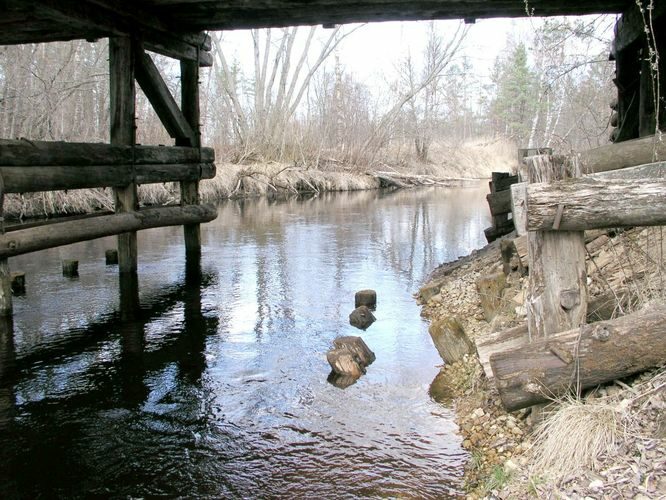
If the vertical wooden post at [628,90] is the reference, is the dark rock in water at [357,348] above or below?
below

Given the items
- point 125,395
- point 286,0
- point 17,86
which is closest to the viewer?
point 125,395

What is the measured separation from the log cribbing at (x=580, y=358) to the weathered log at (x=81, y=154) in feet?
20.4

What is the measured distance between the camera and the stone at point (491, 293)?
6.48m

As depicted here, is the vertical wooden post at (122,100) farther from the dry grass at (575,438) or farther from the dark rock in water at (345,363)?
the dry grass at (575,438)

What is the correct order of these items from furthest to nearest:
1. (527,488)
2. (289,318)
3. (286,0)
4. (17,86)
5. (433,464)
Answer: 1. (17,86)
2. (286,0)
3. (289,318)
4. (433,464)
5. (527,488)

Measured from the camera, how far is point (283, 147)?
1047 inches

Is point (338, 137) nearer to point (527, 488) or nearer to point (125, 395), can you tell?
point (125, 395)

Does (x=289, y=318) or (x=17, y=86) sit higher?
(x=17, y=86)

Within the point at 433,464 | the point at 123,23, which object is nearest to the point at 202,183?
the point at 123,23

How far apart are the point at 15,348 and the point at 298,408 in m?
3.46

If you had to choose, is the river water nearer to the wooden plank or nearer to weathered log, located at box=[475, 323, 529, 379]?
weathered log, located at box=[475, 323, 529, 379]

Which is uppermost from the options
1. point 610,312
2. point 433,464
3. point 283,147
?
point 283,147

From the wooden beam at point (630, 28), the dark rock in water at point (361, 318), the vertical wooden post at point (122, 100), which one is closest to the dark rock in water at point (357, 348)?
the dark rock in water at point (361, 318)

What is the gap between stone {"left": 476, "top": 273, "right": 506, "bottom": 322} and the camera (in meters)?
6.48
